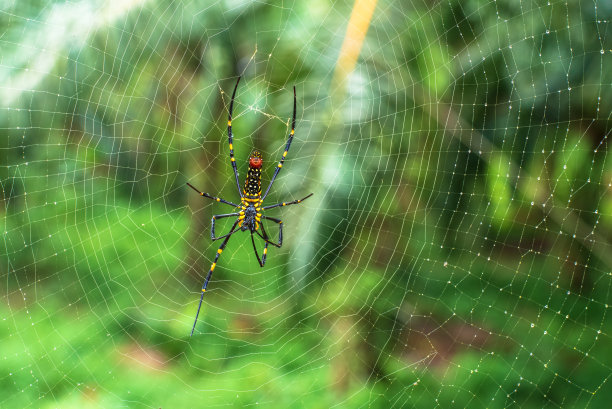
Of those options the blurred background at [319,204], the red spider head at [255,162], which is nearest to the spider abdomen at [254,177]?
the red spider head at [255,162]

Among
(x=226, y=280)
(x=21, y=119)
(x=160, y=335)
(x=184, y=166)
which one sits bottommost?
(x=160, y=335)

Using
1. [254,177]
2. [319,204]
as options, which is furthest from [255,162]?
[319,204]

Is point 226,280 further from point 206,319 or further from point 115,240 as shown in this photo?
point 115,240

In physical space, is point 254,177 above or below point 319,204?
above

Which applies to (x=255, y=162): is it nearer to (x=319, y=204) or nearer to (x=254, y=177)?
(x=254, y=177)

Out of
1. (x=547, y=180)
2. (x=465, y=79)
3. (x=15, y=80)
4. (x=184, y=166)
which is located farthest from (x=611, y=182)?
(x=15, y=80)

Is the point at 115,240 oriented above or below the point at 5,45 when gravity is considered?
below

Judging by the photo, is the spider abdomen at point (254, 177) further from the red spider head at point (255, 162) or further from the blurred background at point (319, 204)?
the blurred background at point (319, 204)

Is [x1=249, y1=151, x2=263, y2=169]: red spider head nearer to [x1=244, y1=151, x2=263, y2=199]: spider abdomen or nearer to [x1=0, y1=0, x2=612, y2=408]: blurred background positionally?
[x1=244, y1=151, x2=263, y2=199]: spider abdomen

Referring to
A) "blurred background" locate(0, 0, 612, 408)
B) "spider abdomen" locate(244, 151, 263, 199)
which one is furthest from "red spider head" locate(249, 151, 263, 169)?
"blurred background" locate(0, 0, 612, 408)
